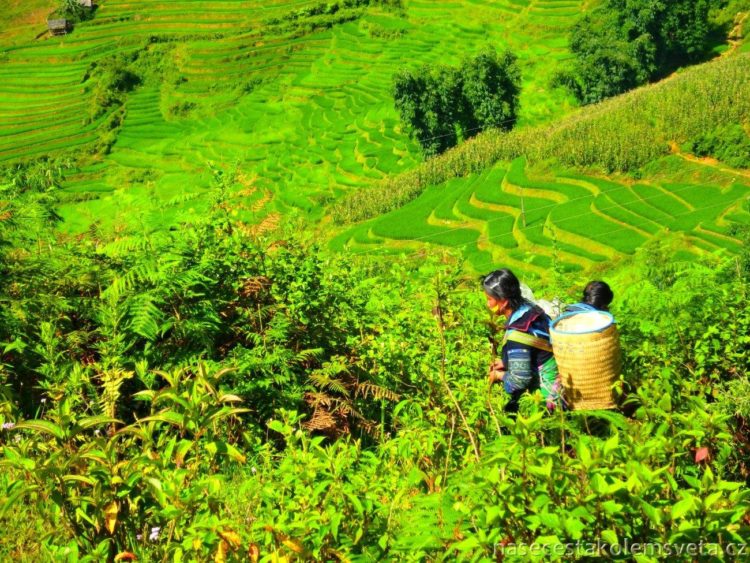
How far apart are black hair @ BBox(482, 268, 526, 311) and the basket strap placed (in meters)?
0.19

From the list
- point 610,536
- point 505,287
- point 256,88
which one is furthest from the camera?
point 256,88

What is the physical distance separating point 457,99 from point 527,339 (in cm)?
4198

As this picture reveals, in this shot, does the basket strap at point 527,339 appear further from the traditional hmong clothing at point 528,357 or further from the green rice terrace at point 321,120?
the green rice terrace at point 321,120

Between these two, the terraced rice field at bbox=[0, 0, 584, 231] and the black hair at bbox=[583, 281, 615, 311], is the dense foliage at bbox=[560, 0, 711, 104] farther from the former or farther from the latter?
the black hair at bbox=[583, 281, 615, 311]

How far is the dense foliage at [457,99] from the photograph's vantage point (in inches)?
1650

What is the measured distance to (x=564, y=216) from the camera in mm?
29859

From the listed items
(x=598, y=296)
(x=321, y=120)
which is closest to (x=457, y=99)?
(x=321, y=120)

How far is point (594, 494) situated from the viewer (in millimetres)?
1426

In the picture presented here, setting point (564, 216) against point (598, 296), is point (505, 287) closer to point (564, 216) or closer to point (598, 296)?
point (598, 296)

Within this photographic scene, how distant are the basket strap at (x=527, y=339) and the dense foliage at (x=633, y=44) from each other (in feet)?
147

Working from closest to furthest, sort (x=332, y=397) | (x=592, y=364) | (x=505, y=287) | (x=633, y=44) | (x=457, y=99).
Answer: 1. (x=592, y=364)
2. (x=505, y=287)
3. (x=332, y=397)
4. (x=457, y=99)
5. (x=633, y=44)

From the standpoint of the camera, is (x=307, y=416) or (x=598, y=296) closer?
(x=307, y=416)

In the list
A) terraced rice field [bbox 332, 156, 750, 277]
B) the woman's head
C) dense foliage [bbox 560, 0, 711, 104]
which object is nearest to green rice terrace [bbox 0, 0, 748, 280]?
terraced rice field [bbox 332, 156, 750, 277]

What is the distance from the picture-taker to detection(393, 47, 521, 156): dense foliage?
41906 mm
